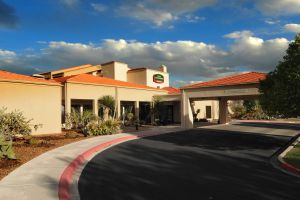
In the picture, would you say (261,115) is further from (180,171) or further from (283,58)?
(180,171)

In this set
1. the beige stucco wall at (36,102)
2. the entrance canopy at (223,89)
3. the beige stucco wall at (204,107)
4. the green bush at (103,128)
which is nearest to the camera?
the beige stucco wall at (36,102)

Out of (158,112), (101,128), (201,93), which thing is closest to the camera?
(101,128)

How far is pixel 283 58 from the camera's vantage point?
63.9 feet

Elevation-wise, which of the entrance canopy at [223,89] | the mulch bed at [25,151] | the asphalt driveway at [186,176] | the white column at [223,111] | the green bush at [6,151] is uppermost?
the entrance canopy at [223,89]

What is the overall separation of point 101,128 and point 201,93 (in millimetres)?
12248

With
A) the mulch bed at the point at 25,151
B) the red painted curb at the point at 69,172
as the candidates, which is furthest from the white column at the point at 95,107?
the red painted curb at the point at 69,172

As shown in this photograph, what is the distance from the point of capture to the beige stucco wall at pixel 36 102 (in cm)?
2492

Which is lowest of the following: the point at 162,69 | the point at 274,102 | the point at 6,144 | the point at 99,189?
the point at 99,189

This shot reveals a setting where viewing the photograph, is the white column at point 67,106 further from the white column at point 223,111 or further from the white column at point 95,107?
the white column at point 223,111

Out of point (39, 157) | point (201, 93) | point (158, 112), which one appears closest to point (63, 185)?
point (39, 157)

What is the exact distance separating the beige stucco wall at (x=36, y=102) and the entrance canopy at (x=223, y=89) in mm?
14267

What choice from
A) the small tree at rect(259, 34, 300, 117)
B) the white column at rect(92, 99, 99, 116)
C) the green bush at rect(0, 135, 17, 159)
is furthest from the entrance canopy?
the green bush at rect(0, 135, 17, 159)

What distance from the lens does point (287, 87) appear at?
1822 centimetres

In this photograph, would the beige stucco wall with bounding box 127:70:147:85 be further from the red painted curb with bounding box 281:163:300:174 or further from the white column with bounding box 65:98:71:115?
the red painted curb with bounding box 281:163:300:174
